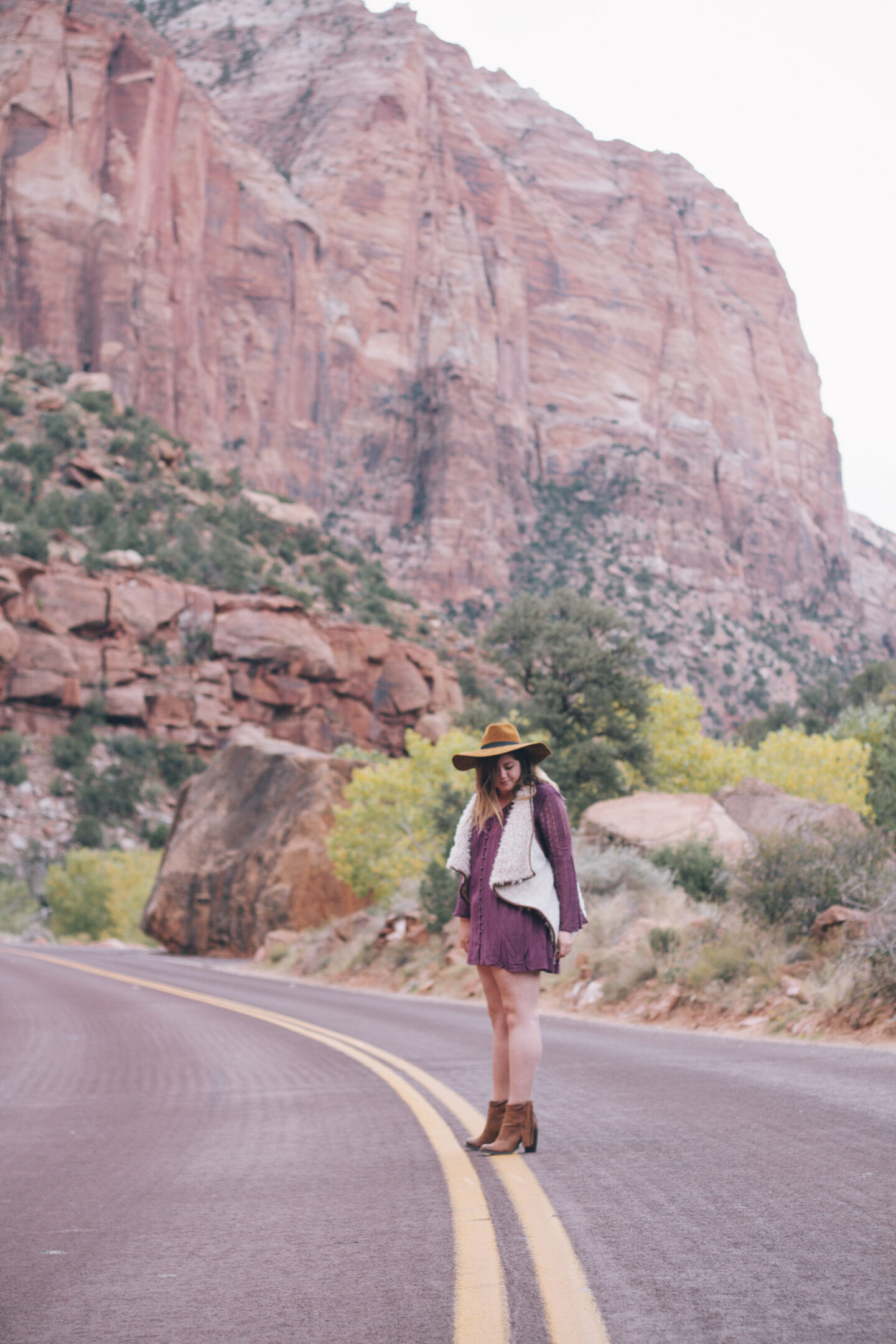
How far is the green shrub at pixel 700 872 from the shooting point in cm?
1572

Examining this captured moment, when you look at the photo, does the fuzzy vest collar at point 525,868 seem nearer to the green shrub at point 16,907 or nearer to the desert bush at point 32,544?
the green shrub at point 16,907

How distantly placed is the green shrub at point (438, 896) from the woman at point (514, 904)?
47.9ft

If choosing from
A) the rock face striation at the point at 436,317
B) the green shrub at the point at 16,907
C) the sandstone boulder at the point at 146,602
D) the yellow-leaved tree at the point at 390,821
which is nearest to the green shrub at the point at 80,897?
the green shrub at the point at 16,907

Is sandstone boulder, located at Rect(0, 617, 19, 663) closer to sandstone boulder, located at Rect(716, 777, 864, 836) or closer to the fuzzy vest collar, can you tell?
sandstone boulder, located at Rect(716, 777, 864, 836)

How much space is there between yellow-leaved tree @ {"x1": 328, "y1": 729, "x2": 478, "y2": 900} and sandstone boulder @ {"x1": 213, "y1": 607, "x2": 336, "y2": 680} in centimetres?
3490

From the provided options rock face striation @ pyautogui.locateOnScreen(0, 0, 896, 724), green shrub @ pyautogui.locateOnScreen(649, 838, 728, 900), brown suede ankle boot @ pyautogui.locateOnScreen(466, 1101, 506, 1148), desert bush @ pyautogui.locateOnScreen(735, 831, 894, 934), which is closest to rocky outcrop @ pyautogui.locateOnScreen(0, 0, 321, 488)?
rock face striation @ pyautogui.locateOnScreen(0, 0, 896, 724)

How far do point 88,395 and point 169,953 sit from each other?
5698cm

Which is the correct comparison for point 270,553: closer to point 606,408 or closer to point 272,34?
point 606,408

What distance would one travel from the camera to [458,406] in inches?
4525

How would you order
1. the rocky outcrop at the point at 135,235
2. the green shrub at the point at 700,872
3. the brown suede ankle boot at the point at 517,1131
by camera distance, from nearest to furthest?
the brown suede ankle boot at the point at 517,1131 < the green shrub at the point at 700,872 < the rocky outcrop at the point at 135,235

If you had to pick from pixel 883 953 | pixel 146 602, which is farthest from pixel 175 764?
pixel 883 953

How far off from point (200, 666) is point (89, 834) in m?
13.3

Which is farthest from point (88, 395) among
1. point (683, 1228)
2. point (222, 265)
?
point (683, 1228)

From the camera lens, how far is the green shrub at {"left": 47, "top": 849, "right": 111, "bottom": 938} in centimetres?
4847
